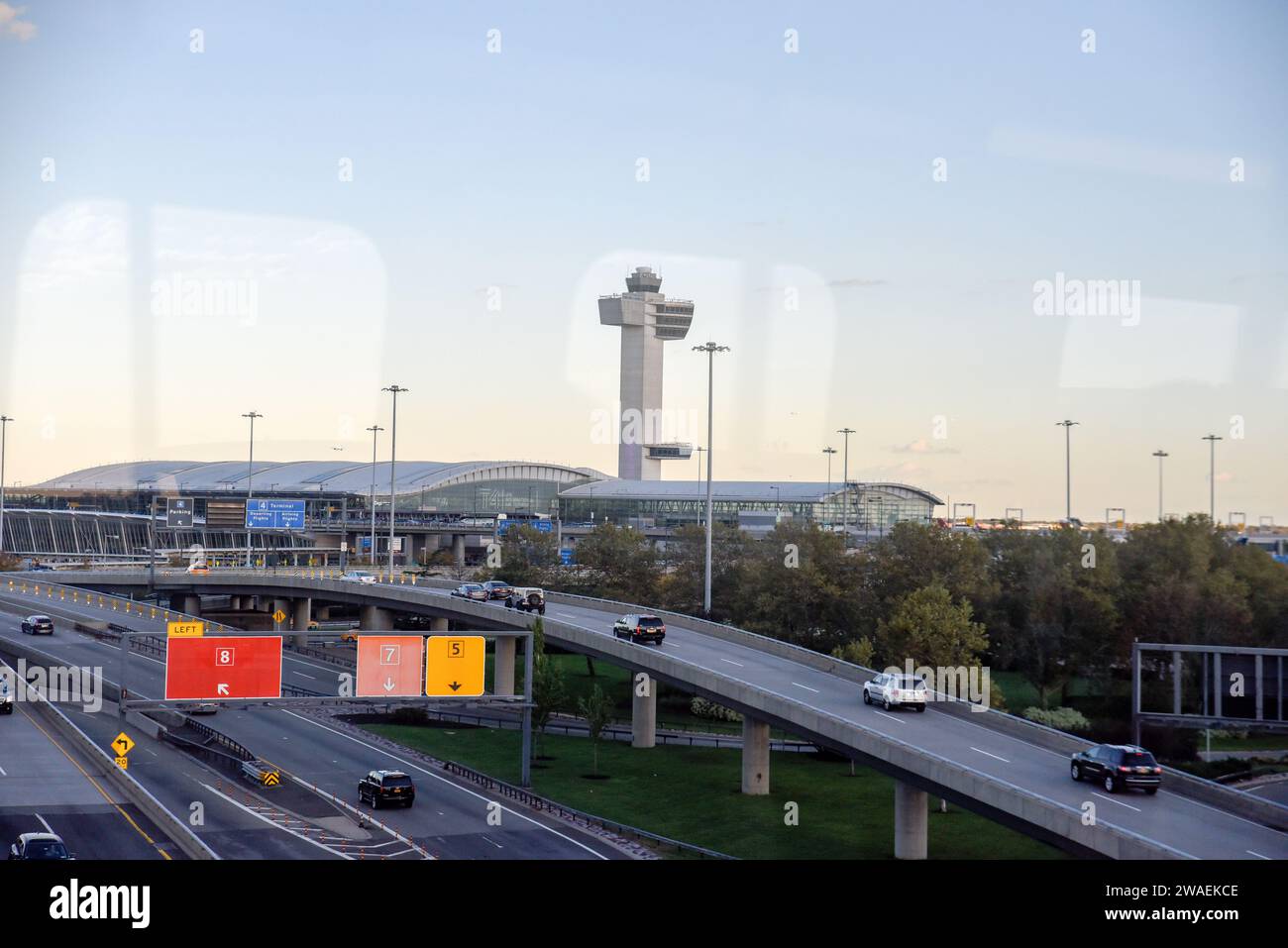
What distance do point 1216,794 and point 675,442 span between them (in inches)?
5137

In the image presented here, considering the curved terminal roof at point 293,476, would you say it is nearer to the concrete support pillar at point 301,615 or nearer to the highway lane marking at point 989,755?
the concrete support pillar at point 301,615

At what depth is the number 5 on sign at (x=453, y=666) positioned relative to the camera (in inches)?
1162

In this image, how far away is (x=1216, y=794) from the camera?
891 inches

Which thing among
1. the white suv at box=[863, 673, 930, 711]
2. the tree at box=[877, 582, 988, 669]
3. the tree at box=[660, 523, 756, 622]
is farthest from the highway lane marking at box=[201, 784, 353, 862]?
the tree at box=[660, 523, 756, 622]

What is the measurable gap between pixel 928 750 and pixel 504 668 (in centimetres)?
2967

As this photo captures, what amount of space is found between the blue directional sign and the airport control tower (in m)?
81.5

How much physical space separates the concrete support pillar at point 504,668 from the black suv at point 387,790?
802 inches

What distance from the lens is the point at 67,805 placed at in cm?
2547

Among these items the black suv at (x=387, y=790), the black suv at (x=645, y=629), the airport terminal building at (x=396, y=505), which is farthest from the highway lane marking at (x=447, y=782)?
the airport terminal building at (x=396, y=505)

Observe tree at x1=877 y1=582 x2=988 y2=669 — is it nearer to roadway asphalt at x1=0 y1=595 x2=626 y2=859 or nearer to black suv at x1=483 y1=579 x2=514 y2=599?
roadway asphalt at x1=0 y1=595 x2=626 y2=859

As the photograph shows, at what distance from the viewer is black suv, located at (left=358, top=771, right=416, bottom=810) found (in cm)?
3005
